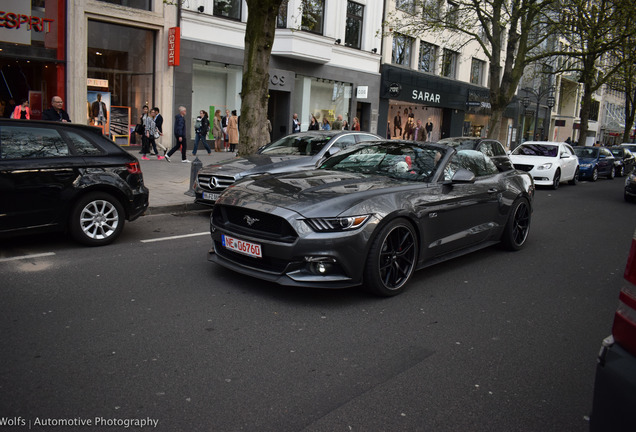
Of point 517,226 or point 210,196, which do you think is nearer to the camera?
point 517,226

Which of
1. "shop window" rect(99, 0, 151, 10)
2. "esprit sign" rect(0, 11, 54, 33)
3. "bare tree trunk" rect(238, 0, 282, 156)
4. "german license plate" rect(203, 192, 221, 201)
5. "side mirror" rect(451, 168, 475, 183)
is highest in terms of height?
"shop window" rect(99, 0, 151, 10)

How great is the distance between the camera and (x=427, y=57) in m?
32.8

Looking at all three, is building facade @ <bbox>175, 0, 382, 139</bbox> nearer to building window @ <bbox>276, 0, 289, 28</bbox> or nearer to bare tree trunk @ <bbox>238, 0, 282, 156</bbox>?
building window @ <bbox>276, 0, 289, 28</bbox>

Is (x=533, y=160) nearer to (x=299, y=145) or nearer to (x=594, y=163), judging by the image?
(x=594, y=163)

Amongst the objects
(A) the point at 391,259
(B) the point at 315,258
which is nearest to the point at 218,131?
(A) the point at 391,259

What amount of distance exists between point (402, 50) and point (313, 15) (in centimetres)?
840

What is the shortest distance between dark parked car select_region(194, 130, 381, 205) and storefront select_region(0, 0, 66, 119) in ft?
33.8

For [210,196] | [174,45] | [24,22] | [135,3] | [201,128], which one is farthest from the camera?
[201,128]

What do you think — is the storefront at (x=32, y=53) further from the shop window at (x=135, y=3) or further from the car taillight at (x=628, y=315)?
the car taillight at (x=628, y=315)

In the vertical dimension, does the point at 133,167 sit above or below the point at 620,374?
above

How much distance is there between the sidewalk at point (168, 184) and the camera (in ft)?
31.5

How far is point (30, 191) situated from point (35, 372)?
3294 millimetres

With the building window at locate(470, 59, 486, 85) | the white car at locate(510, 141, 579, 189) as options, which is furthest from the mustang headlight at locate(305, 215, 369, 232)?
the building window at locate(470, 59, 486, 85)

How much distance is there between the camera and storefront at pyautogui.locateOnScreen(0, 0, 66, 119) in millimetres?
15984
